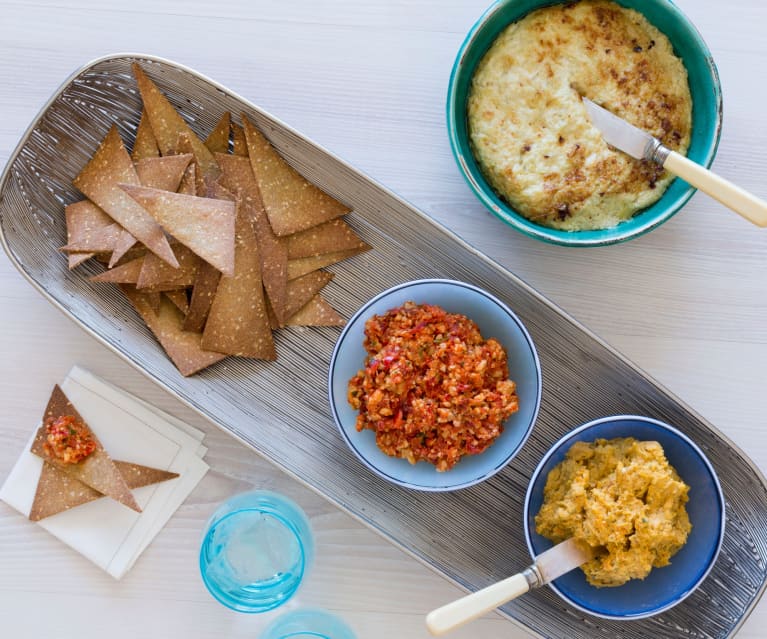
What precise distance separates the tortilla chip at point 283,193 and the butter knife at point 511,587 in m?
0.82

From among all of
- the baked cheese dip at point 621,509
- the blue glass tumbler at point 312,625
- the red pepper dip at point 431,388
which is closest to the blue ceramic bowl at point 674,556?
the baked cheese dip at point 621,509

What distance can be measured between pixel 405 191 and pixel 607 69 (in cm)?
50

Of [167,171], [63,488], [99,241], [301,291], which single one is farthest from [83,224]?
[63,488]

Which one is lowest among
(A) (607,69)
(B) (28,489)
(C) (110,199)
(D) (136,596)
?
(D) (136,596)

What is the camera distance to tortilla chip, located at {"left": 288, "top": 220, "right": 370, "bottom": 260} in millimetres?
1753

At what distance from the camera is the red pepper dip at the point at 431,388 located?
1549 mm

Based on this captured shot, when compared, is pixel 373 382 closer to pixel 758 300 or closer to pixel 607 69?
pixel 607 69

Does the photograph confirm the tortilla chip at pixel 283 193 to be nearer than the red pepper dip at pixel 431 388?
No

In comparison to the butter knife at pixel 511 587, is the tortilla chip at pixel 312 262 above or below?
above

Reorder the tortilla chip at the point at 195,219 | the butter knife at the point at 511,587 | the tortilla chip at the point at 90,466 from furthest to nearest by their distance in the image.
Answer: the tortilla chip at the point at 90,466, the tortilla chip at the point at 195,219, the butter knife at the point at 511,587

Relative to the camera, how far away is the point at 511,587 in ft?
4.72

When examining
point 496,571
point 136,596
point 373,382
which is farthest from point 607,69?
point 136,596

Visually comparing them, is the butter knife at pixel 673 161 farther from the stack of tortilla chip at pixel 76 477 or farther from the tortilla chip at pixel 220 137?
the stack of tortilla chip at pixel 76 477

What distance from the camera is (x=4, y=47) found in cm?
182
